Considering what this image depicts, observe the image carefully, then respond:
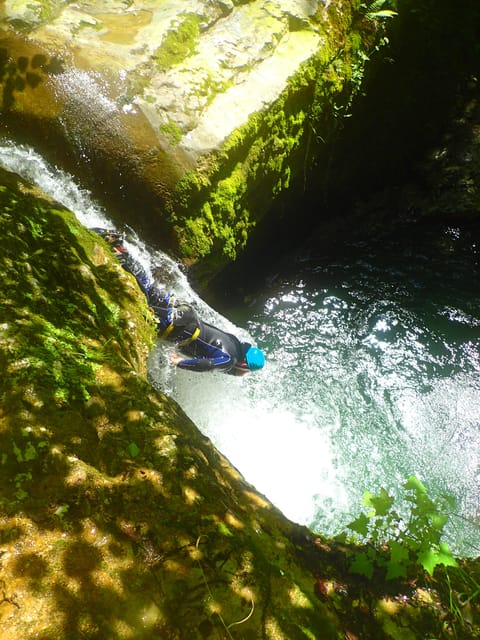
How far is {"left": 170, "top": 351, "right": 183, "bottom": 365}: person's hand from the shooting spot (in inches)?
226

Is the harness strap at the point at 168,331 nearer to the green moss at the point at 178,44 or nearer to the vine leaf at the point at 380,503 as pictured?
the vine leaf at the point at 380,503

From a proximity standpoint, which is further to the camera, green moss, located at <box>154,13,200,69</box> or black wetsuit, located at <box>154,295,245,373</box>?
green moss, located at <box>154,13,200,69</box>

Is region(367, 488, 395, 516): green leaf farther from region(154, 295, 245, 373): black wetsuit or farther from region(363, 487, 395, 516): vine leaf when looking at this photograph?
region(154, 295, 245, 373): black wetsuit

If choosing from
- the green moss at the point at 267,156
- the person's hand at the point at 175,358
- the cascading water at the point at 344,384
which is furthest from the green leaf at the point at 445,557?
the green moss at the point at 267,156

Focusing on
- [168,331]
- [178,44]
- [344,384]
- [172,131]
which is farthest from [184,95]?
[344,384]

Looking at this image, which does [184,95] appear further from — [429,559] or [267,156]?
[429,559]

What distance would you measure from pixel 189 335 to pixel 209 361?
0.53m

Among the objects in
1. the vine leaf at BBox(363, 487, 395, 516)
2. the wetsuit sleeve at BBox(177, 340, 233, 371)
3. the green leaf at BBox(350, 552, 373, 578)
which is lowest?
the wetsuit sleeve at BBox(177, 340, 233, 371)

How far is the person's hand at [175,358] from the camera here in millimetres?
5737

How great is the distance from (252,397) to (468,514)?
3691 mm

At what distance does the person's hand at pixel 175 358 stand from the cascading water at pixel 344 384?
126 mm

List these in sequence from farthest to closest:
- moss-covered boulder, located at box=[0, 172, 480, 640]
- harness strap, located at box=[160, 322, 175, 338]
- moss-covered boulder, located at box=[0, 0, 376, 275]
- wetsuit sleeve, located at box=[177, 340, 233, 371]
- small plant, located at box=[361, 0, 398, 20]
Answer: small plant, located at box=[361, 0, 398, 20]
wetsuit sleeve, located at box=[177, 340, 233, 371]
harness strap, located at box=[160, 322, 175, 338]
moss-covered boulder, located at box=[0, 0, 376, 275]
moss-covered boulder, located at box=[0, 172, 480, 640]

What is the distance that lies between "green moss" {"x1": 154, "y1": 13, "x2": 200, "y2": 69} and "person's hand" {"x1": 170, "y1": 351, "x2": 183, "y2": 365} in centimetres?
430

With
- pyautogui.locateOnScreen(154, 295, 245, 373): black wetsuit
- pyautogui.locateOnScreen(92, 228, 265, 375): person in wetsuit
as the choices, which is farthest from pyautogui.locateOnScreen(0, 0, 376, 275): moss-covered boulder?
pyautogui.locateOnScreen(154, 295, 245, 373): black wetsuit
